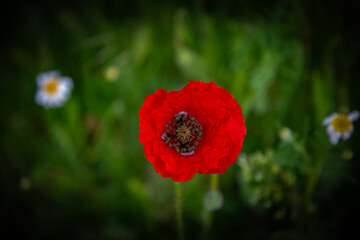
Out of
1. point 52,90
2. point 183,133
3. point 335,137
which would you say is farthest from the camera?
point 52,90

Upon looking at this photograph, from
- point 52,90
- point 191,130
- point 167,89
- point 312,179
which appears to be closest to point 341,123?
point 312,179

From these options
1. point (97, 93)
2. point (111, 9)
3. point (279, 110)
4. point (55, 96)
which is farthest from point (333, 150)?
point (111, 9)

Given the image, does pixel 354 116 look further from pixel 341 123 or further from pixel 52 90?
pixel 52 90

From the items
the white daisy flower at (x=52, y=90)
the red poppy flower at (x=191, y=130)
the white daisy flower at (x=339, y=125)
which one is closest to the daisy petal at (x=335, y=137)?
the white daisy flower at (x=339, y=125)

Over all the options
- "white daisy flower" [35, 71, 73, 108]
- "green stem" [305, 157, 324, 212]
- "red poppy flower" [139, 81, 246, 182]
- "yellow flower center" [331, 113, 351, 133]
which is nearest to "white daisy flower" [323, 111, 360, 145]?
"yellow flower center" [331, 113, 351, 133]

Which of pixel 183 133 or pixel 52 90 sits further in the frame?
pixel 52 90

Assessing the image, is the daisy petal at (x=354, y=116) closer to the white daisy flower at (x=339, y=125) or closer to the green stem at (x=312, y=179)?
the white daisy flower at (x=339, y=125)

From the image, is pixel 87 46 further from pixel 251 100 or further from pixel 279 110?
pixel 279 110
